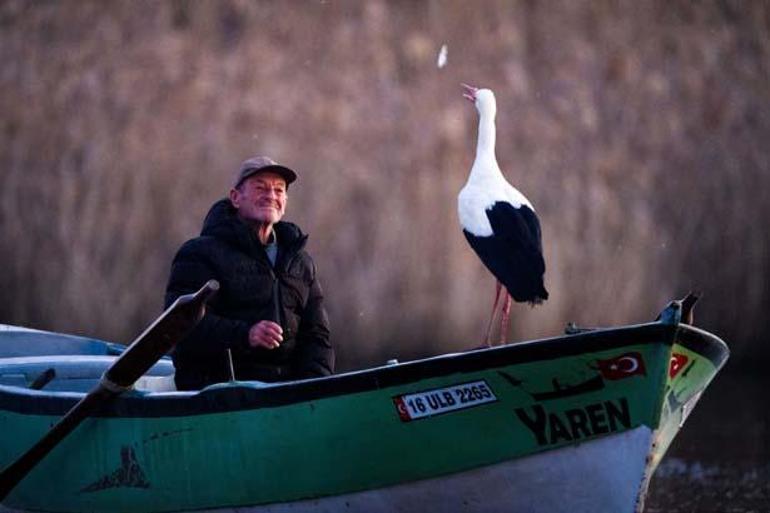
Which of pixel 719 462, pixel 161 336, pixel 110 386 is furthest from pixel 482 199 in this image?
pixel 719 462

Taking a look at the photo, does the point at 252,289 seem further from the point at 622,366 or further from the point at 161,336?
the point at 622,366

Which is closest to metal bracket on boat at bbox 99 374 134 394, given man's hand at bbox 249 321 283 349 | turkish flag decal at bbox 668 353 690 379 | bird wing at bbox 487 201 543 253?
man's hand at bbox 249 321 283 349

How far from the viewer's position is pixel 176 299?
275 inches

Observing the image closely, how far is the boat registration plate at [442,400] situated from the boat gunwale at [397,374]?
2.4 inches

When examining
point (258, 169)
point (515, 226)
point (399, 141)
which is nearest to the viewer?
point (258, 169)

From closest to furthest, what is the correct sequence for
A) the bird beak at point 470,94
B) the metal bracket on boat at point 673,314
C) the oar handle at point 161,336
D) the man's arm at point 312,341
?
1. the metal bracket on boat at point 673,314
2. the oar handle at point 161,336
3. the man's arm at point 312,341
4. the bird beak at point 470,94

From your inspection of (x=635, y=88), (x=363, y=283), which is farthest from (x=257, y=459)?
(x=635, y=88)

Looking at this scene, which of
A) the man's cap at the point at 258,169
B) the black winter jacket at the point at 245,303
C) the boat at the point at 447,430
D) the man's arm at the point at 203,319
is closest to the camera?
the boat at the point at 447,430

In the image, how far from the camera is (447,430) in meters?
6.45

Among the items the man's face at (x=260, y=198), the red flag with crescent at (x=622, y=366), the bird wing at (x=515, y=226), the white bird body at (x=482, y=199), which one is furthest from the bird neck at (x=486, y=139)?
the red flag with crescent at (x=622, y=366)

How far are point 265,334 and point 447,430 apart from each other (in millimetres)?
826

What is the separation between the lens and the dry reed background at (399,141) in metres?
16.2

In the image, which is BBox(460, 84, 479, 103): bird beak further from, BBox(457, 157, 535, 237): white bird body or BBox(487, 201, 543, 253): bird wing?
BBox(487, 201, 543, 253): bird wing

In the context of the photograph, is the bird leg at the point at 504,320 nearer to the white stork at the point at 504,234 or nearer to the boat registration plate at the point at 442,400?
the white stork at the point at 504,234
